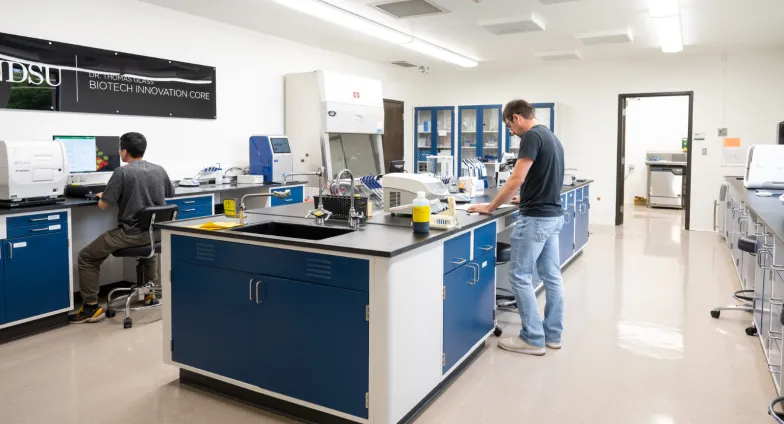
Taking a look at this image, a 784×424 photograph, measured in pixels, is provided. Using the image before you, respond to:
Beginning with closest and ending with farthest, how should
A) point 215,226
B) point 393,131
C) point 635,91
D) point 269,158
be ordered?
point 215,226
point 269,158
point 635,91
point 393,131

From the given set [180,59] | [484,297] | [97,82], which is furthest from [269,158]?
[484,297]

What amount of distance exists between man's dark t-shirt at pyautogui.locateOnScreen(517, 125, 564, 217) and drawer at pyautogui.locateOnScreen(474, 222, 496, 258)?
0.27 meters

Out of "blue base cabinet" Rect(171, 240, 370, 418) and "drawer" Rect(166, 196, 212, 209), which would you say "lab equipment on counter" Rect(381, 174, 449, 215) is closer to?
"blue base cabinet" Rect(171, 240, 370, 418)

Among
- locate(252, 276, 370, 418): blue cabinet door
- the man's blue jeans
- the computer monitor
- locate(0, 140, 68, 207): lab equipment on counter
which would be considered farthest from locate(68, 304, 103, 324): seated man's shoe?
the man's blue jeans

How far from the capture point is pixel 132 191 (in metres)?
4.28

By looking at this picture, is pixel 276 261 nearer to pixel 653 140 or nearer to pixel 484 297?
pixel 484 297

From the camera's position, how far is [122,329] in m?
4.15

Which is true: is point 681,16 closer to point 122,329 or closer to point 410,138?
point 410,138

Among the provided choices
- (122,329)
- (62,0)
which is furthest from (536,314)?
(62,0)

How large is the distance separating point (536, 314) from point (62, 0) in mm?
4601

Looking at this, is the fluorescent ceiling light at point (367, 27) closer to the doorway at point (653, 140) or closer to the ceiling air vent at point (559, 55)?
the ceiling air vent at point (559, 55)

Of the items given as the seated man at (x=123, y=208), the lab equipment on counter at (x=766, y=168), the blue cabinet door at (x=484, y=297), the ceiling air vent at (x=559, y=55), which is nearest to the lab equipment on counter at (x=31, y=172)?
the seated man at (x=123, y=208)

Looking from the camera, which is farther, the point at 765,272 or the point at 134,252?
the point at 134,252

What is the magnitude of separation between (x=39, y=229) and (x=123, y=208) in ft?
1.84
